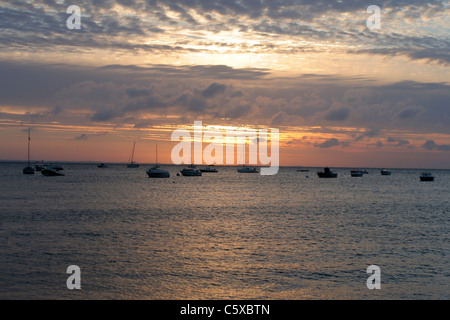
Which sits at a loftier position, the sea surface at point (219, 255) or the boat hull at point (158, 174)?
the boat hull at point (158, 174)

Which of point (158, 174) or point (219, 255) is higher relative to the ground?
point (158, 174)

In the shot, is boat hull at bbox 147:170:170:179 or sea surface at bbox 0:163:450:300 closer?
sea surface at bbox 0:163:450:300

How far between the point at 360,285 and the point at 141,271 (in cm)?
1355

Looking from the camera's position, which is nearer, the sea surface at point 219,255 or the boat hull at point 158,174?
the sea surface at point 219,255

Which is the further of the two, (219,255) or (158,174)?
(158,174)

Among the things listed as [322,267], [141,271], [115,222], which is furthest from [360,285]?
[115,222]

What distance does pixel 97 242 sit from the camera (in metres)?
36.8

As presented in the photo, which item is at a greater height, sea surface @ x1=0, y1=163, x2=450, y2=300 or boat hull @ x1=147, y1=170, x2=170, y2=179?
boat hull @ x1=147, y1=170, x2=170, y2=179
